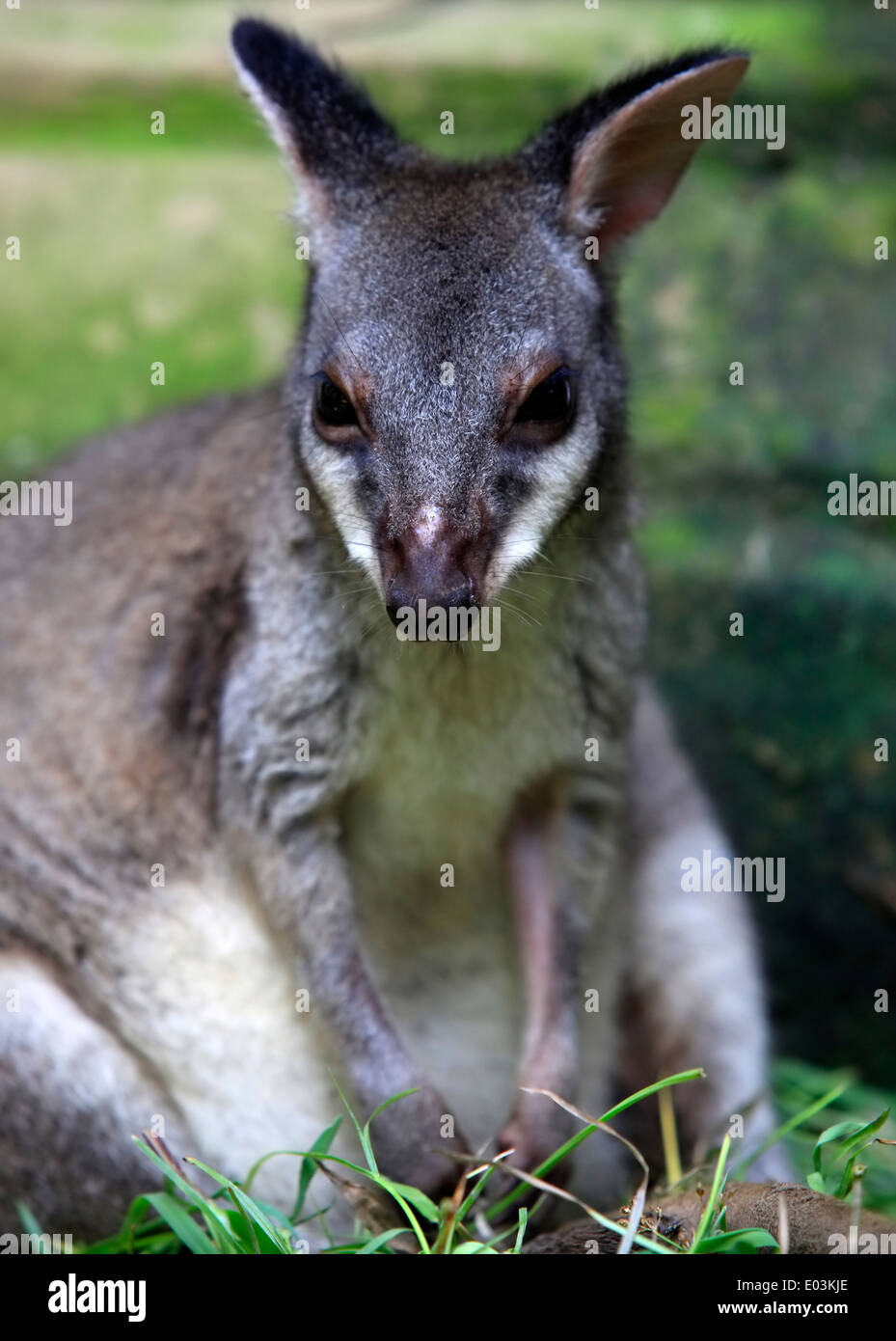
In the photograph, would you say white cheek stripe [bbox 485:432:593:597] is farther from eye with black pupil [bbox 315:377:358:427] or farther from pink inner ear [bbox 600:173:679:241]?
pink inner ear [bbox 600:173:679:241]

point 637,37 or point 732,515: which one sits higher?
point 637,37

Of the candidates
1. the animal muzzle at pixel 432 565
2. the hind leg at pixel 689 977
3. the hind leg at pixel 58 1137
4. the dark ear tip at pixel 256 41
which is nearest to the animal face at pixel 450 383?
the animal muzzle at pixel 432 565

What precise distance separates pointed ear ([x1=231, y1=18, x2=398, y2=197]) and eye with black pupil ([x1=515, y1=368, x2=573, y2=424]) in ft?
2.96

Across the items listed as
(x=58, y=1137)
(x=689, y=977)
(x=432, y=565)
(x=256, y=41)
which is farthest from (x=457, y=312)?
(x=689, y=977)

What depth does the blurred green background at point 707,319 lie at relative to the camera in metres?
6.51

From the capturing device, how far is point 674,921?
19.4 feet

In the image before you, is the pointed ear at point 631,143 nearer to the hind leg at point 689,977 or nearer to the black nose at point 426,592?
the black nose at point 426,592

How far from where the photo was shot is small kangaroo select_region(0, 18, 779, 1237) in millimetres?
4195

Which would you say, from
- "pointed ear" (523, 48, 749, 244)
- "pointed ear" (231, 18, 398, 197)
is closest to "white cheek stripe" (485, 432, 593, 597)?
"pointed ear" (523, 48, 749, 244)

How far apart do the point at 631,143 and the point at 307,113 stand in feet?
2.98

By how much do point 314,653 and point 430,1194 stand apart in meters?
1.55

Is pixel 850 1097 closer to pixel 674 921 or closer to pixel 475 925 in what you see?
pixel 674 921

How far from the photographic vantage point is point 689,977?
19.2ft
